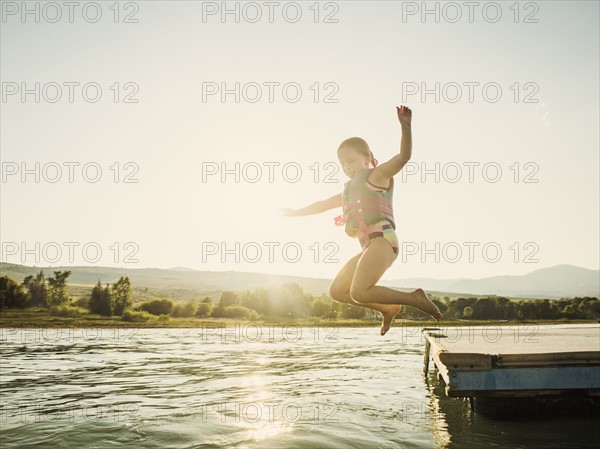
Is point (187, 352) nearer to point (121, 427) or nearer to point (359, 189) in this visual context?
point (121, 427)

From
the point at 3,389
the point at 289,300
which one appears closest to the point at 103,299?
the point at 289,300

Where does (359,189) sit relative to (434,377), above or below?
above

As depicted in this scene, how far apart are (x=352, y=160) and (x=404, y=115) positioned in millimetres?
1046

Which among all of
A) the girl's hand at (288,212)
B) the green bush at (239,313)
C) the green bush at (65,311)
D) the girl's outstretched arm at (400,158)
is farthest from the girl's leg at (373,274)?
the green bush at (239,313)

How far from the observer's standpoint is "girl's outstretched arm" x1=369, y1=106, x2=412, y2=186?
4.10 m

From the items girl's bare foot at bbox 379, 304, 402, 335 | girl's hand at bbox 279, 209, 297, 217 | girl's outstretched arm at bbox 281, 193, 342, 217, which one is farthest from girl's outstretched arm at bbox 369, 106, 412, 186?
girl's hand at bbox 279, 209, 297, 217

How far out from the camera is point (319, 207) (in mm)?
5949

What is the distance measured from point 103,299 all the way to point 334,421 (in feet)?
225

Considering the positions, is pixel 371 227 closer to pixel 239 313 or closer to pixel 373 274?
pixel 373 274

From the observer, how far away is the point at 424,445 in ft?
34.4

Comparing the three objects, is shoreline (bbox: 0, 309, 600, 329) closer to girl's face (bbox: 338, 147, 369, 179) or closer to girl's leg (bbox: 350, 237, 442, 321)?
girl's face (bbox: 338, 147, 369, 179)

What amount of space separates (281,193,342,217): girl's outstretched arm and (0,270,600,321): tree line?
71901mm

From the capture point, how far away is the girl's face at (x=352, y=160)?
16.5ft

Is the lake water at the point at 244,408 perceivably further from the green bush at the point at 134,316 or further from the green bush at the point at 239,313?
the green bush at the point at 239,313
